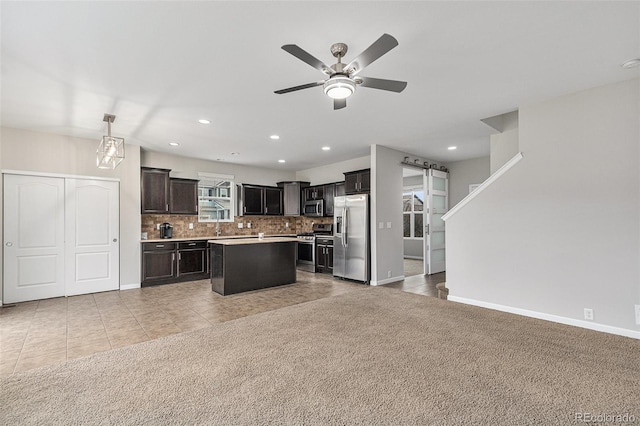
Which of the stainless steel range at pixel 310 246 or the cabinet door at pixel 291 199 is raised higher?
the cabinet door at pixel 291 199

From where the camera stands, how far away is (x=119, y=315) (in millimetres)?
4047

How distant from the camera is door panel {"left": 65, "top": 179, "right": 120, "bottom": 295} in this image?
5148 millimetres

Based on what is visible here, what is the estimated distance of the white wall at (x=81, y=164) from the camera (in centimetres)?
470

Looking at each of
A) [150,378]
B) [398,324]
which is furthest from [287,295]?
[150,378]

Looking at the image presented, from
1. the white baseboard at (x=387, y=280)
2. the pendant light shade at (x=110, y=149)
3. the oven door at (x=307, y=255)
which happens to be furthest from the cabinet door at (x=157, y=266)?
the white baseboard at (x=387, y=280)

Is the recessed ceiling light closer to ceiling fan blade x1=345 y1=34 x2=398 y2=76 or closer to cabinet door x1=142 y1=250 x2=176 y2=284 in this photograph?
ceiling fan blade x1=345 y1=34 x2=398 y2=76

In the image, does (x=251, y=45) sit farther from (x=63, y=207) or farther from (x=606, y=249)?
(x=63, y=207)

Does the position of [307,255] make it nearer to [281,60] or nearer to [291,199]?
[291,199]

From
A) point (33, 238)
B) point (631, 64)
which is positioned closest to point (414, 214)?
point (631, 64)

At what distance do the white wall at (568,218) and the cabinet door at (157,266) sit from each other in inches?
217

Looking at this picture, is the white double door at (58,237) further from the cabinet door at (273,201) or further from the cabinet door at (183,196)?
the cabinet door at (273,201)

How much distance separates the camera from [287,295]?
16.5ft

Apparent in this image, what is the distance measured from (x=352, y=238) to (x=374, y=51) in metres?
4.47

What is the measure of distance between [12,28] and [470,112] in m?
4.77
